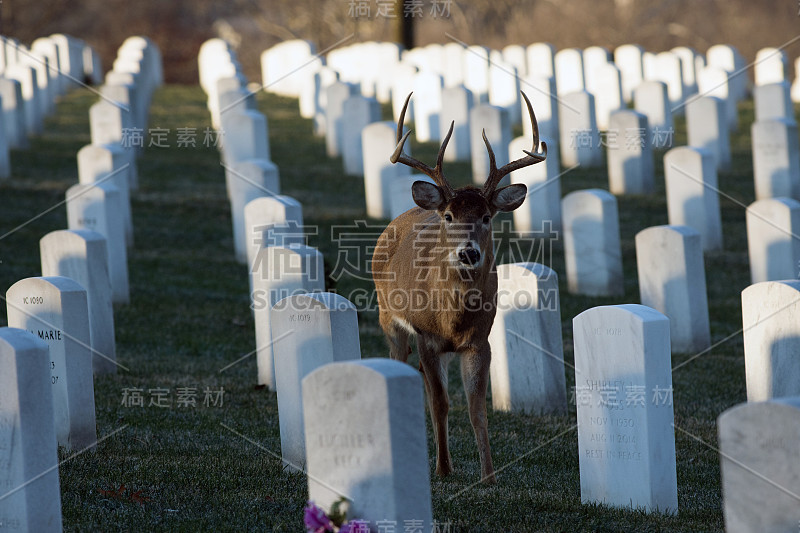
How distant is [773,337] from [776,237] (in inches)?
177

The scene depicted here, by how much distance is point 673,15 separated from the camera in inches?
1485

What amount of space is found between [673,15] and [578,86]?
18.6 meters

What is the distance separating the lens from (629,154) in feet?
46.9

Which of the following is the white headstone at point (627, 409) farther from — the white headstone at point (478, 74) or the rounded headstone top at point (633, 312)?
the white headstone at point (478, 74)

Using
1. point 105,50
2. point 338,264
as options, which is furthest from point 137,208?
point 105,50

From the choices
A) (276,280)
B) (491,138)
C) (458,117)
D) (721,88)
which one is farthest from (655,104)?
(276,280)

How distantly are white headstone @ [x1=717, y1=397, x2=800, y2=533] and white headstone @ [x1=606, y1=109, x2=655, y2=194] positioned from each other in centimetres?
1105

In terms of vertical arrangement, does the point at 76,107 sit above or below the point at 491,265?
above

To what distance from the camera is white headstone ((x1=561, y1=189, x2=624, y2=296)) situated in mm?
10609

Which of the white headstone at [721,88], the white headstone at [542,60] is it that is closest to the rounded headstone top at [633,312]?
the white headstone at [721,88]

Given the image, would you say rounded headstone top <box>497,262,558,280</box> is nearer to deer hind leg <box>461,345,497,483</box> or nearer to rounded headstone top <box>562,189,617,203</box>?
deer hind leg <box>461,345,497,483</box>

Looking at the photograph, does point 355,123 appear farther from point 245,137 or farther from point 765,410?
point 765,410

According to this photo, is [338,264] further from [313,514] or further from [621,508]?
[313,514]

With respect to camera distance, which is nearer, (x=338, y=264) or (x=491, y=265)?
(x=491, y=265)
